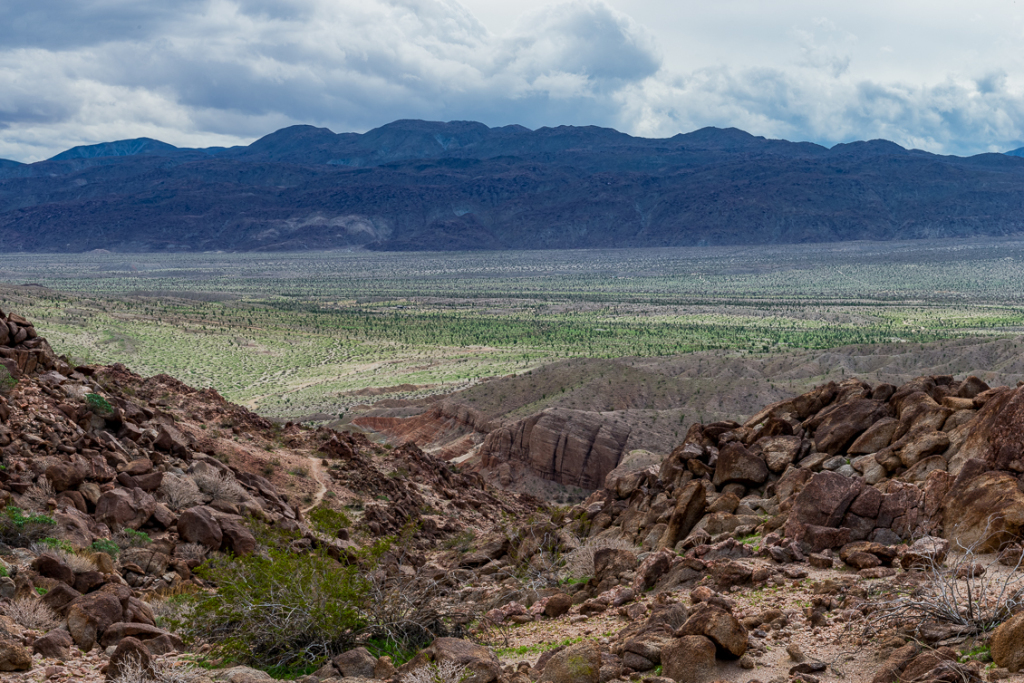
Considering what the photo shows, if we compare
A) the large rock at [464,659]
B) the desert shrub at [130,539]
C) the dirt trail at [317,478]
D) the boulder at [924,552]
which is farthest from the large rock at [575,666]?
the dirt trail at [317,478]

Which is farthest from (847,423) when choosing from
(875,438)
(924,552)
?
(924,552)

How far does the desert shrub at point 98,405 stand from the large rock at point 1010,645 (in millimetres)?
14293

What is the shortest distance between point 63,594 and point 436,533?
941 centimetres

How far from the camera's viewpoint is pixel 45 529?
11977 mm

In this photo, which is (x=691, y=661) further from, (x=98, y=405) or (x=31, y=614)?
(x=98, y=405)

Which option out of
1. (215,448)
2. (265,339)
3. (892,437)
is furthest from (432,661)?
(265,339)

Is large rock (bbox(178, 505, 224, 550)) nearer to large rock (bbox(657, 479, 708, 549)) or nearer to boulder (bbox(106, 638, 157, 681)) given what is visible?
boulder (bbox(106, 638, 157, 681))

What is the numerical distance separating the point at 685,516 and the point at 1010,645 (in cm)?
599

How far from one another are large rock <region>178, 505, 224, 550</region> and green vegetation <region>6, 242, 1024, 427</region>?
69.1 ft

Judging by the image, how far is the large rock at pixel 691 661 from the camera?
7.45 meters

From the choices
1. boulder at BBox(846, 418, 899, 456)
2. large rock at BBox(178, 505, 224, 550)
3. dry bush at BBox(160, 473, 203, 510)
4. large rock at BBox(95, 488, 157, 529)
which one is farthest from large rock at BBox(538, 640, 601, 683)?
dry bush at BBox(160, 473, 203, 510)

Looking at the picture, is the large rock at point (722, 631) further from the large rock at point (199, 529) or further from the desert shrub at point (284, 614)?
the large rock at point (199, 529)

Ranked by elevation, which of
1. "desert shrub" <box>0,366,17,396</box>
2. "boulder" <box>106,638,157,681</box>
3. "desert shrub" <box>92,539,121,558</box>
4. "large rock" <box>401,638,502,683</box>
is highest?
"desert shrub" <box>0,366,17,396</box>

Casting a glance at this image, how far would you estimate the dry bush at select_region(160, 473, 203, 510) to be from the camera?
48.1 feet
